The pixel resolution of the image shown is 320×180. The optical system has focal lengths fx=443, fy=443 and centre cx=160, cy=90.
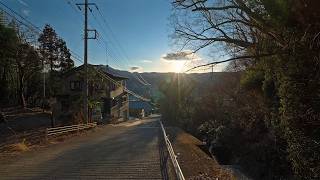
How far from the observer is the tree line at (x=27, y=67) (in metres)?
53.3

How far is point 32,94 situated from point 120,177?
61.3 meters

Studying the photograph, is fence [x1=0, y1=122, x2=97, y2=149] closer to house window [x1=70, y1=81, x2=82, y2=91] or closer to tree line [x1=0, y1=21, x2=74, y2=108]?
tree line [x1=0, y1=21, x2=74, y2=108]

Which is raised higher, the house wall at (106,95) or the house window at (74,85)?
the house window at (74,85)

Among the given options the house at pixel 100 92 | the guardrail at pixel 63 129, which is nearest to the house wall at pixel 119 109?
the house at pixel 100 92

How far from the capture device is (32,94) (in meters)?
72.4

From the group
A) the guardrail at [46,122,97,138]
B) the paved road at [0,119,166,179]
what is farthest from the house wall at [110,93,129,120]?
the paved road at [0,119,166,179]

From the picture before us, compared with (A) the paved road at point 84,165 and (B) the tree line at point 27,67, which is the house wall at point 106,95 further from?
(A) the paved road at point 84,165

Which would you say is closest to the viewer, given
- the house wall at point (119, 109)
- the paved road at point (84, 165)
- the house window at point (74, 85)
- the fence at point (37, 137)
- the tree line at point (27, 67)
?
the paved road at point (84, 165)

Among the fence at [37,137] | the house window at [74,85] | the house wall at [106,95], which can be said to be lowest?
the fence at [37,137]

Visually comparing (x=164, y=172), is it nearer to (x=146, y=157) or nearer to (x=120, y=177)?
(x=120, y=177)

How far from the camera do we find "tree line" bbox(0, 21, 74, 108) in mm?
53281

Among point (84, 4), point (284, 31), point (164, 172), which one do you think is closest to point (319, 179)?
point (284, 31)

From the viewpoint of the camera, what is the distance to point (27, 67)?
58.9 m

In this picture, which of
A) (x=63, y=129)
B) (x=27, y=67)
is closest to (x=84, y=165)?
(x=63, y=129)
